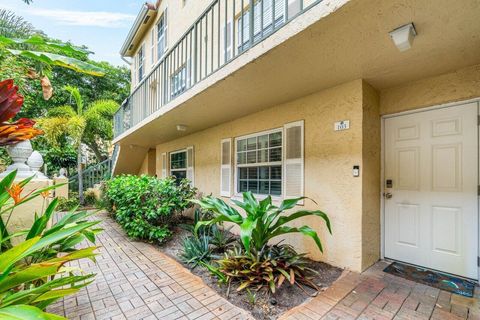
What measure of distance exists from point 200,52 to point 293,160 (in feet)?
8.39

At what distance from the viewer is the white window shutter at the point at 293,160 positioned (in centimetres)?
399

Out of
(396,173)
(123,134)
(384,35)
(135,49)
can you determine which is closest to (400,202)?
(396,173)

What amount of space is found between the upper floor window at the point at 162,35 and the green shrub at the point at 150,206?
579 centimetres

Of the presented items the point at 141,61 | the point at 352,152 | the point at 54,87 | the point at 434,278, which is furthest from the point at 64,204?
the point at 434,278

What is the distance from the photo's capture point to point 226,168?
579 centimetres

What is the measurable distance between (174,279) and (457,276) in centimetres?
375

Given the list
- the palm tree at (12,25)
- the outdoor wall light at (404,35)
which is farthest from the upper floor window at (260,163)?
the palm tree at (12,25)

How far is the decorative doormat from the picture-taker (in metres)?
2.73

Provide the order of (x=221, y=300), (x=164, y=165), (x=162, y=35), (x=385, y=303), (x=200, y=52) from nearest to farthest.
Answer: (x=385, y=303) < (x=221, y=300) < (x=200, y=52) < (x=162, y=35) < (x=164, y=165)

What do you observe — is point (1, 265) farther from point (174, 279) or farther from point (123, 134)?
point (123, 134)

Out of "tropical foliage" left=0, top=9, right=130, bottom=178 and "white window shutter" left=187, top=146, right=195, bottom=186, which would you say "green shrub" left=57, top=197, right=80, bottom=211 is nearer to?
"tropical foliage" left=0, top=9, right=130, bottom=178

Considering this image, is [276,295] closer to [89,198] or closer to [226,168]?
[226,168]

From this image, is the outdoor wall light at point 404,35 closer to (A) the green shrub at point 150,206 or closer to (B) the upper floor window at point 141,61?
(A) the green shrub at point 150,206

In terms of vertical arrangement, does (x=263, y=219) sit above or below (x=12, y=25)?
below
